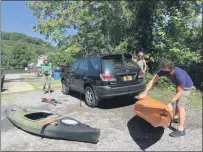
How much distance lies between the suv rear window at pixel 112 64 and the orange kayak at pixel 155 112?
7.30ft

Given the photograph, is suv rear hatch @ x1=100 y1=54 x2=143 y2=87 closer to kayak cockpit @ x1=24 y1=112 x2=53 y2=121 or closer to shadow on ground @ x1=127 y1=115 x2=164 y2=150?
shadow on ground @ x1=127 y1=115 x2=164 y2=150

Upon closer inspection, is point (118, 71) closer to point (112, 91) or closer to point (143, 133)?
point (112, 91)

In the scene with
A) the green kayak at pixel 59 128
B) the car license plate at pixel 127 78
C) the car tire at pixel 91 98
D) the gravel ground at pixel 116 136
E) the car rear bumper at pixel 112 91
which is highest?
the car license plate at pixel 127 78

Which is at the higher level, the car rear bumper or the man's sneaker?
the car rear bumper

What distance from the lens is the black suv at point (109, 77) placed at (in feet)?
25.6

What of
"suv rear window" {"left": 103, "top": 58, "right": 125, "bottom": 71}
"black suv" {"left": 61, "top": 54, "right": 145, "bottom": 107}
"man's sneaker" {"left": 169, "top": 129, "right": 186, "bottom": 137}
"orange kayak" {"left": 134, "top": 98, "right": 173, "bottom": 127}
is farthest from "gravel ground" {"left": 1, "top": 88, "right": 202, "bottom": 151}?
"suv rear window" {"left": 103, "top": 58, "right": 125, "bottom": 71}

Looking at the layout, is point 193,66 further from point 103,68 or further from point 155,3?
point 103,68

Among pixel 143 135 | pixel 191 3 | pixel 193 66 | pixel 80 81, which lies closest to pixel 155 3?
pixel 191 3

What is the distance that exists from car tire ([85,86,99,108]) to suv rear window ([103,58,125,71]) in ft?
3.33

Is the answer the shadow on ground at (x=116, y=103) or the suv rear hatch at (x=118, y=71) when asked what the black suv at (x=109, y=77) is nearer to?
the suv rear hatch at (x=118, y=71)

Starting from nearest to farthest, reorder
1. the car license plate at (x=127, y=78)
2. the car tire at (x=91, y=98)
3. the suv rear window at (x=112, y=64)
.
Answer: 1. the suv rear window at (x=112, y=64)
2. the car license plate at (x=127, y=78)
3. the car tire at (x=91, y=98)

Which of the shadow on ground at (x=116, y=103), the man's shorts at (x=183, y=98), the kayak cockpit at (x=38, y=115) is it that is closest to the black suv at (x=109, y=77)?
the shadow on ground at (x=116, y=103)

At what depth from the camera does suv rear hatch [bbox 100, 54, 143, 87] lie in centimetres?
779

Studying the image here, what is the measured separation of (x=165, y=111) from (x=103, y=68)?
9.90ft
